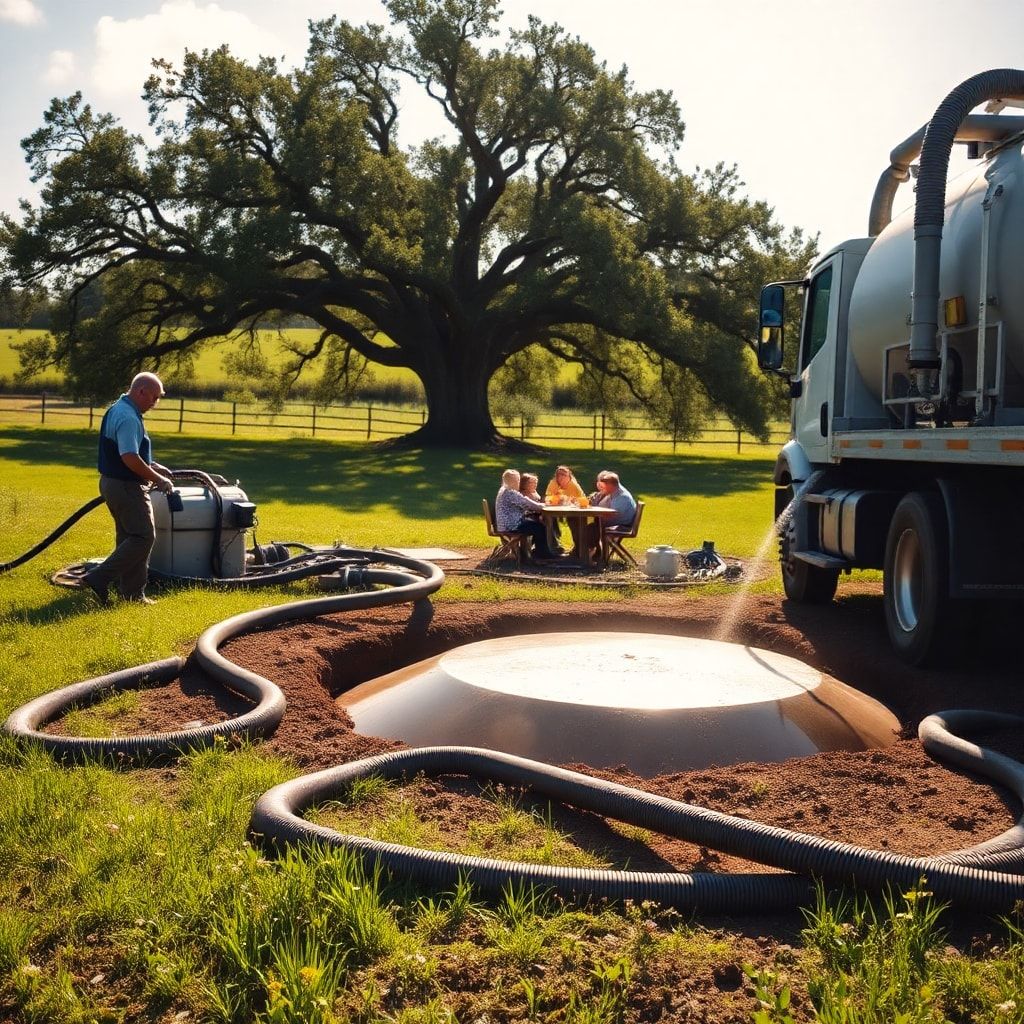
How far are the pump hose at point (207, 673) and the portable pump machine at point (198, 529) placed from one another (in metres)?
2.30

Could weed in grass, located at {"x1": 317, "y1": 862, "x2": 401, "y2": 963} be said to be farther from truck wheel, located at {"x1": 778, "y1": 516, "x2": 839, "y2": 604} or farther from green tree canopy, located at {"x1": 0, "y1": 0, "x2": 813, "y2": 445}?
green tree canopy, located at {"x1": 0, "y1": 0, "x2": 813, "y2": 445}

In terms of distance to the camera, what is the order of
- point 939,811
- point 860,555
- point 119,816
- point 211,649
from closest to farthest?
point 119,816 < point 939,811 < point 211,649 < point 860,555

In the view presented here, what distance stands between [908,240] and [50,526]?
12.4m

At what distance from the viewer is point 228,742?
5848 mm

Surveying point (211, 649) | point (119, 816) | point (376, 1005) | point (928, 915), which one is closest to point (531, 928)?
point (376, 1005)

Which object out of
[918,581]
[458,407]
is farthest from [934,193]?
[458,407]

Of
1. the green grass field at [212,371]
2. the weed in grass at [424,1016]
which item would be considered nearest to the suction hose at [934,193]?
the weed in grass at [424,1016]

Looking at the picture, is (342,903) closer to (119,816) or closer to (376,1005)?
(376,1005)

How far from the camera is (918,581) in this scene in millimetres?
8266

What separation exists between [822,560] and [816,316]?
2528 millimetres

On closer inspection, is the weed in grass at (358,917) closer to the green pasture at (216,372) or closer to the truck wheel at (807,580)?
the truck wheel at (807,580)

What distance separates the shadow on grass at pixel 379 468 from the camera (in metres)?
23.9

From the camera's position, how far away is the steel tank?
675 cm

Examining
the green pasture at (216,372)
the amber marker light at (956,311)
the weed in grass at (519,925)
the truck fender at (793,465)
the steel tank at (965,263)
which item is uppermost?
the green pasture at (216,372)
